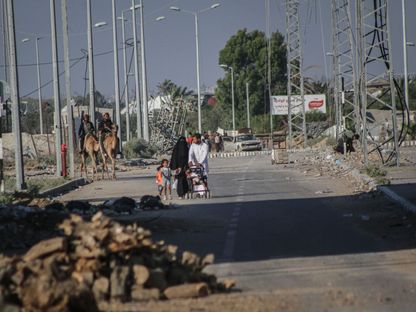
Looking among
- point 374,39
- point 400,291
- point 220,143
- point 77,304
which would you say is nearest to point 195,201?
point 374,39

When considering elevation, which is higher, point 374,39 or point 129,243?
point 374,39

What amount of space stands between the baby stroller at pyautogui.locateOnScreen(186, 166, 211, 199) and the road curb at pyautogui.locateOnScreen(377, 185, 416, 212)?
171 inches

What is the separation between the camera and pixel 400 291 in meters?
10.6

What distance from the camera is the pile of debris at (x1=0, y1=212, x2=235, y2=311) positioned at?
9.27 m

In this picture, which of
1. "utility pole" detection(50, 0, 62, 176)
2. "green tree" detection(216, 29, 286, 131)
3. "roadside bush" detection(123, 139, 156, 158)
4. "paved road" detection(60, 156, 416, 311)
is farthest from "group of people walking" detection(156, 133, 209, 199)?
"green tree" detection(216, 29, 286, 131)

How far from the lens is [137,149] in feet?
214

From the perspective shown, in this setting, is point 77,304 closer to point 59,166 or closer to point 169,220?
point 169,220

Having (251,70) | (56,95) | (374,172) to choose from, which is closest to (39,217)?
(374,172)

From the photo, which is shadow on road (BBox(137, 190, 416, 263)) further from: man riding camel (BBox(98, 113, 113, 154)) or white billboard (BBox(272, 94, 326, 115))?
white billboard (BBox(272, 94, 326, 115))

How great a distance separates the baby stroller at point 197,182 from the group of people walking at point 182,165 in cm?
7

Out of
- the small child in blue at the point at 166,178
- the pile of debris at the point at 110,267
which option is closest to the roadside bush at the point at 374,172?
the small child in blue at the point at 166,178

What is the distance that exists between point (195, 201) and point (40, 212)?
766 cm

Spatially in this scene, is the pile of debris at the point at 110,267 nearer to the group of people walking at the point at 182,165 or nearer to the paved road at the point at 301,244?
the paved road at the point at 301,244

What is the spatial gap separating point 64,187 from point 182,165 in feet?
25.0
